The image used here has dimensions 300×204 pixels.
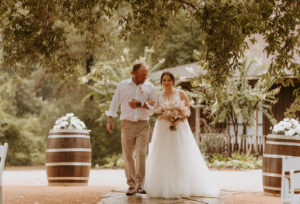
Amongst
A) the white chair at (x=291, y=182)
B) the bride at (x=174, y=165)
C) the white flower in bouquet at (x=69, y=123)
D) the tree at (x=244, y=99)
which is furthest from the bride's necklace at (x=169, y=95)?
the tree at (x=244, y=99)

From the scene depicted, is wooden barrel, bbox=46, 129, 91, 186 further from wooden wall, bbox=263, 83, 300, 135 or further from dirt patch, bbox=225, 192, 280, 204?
wooden wall, bbox=263, 83, 300, 135

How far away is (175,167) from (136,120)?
3.28 ft

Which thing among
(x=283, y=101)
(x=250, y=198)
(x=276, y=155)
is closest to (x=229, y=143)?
(x=283, y=101)

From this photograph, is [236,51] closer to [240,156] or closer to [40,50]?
[40,50]

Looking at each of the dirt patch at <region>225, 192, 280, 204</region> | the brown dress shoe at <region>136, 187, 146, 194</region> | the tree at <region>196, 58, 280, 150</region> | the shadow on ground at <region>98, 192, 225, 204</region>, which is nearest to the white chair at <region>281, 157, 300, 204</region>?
the shadow on ground at <region>98, 192, 225, 204</region>

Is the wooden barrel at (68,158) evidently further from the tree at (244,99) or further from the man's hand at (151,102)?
the tree at (244,99)

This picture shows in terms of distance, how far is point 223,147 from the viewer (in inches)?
789

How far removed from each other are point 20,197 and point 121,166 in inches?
448

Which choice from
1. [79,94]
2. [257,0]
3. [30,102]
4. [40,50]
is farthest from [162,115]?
[30,102]

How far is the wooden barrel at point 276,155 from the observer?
9.01 meters

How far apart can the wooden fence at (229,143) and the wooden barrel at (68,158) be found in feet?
32.2

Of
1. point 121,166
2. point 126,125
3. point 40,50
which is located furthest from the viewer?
point 121,166

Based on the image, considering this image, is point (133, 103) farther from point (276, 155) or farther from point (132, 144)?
point (276, 155)

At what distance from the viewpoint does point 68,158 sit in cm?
1035
